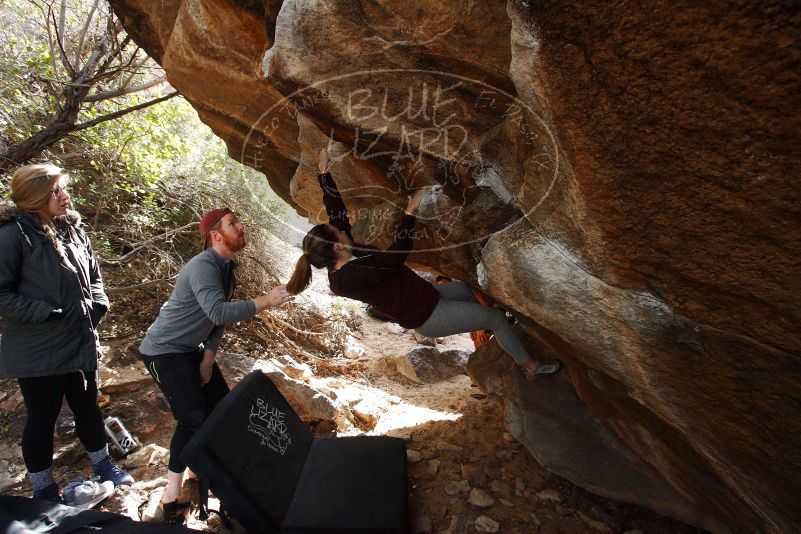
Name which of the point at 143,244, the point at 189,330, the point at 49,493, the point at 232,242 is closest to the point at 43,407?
the point at 49,493

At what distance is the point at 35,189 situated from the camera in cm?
218

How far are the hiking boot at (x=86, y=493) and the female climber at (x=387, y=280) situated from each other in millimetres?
1883

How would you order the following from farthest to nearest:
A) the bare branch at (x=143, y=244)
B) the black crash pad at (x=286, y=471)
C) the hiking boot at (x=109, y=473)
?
the bare branch at (x=143, y=244) < the hiking boot at (x=109, y=473) < the black crash pad at (x=286, y=471)

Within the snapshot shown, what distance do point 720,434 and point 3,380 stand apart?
5.35 metres

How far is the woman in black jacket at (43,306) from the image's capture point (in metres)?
2.13

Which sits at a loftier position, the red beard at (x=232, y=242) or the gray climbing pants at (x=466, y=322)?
the red beard at (x=232, y=242)

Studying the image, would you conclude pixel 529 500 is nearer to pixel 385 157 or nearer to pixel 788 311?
pixel 788 311

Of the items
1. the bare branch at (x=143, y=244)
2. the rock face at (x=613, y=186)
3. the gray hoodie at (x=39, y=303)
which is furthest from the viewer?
the bare branch at (x=143, y=244)

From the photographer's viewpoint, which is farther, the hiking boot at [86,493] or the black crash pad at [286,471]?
the hiking boot at [86,493]

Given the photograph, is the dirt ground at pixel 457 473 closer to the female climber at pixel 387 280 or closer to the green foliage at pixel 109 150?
the female climber at pixel 387 280

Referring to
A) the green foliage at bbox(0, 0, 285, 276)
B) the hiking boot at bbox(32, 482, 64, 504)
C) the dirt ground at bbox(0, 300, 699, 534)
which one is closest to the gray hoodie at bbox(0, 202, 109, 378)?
→ the hiking boot at bbox(32, 482, 64, 504)

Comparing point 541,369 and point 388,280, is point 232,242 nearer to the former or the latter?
point 388,280

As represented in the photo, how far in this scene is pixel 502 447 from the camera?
325cm

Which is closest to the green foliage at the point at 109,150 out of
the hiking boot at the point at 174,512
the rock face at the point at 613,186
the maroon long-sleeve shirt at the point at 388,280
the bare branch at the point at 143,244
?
the bare branch at the point at 143,244
